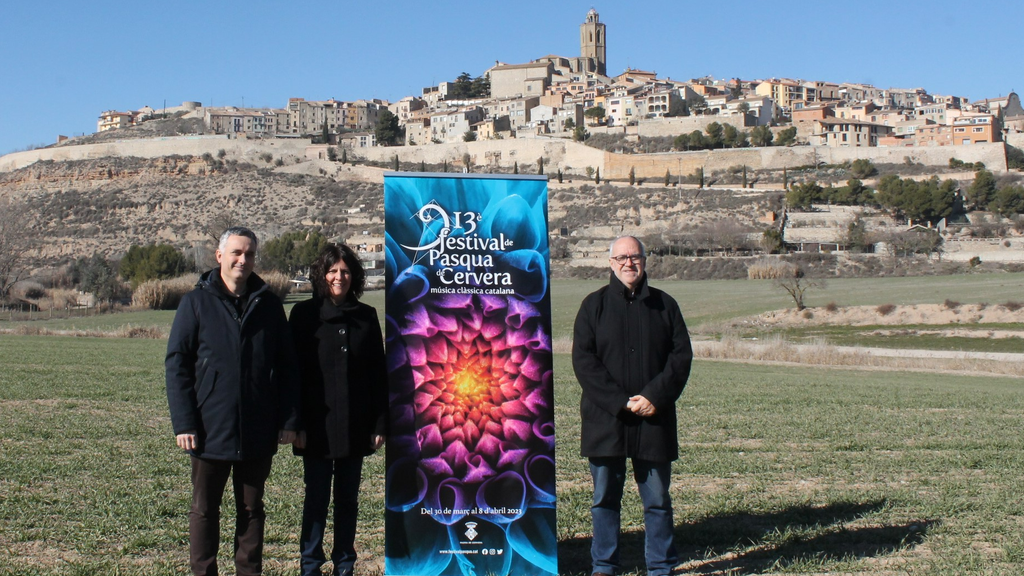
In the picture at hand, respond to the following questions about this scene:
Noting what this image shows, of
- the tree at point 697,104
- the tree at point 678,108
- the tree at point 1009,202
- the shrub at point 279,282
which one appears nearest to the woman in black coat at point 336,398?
Result: the shrub at point 279,282

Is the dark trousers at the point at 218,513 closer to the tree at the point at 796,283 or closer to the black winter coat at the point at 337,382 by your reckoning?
the black winter coat at the point at 337,382

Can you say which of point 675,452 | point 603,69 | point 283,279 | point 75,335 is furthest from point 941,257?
point 603,69

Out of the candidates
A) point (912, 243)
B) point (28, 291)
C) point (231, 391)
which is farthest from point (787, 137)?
point (231, 391)

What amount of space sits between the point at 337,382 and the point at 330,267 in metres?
0.57

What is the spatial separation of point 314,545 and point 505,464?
1.03 meters

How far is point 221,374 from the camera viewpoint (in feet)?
14.5

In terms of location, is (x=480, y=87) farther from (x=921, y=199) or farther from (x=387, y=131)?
(x=921, y=199)

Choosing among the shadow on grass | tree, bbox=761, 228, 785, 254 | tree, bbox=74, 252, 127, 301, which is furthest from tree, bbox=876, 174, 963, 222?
the shadow on grass

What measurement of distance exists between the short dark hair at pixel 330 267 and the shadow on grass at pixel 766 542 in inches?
74.3

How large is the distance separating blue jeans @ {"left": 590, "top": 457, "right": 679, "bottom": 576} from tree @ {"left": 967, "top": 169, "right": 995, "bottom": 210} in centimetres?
7538

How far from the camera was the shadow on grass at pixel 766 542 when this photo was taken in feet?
16.9

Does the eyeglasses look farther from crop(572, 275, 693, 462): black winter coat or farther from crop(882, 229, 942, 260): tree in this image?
crop(882, 229, 942, 260): tree

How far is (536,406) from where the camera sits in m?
4.96

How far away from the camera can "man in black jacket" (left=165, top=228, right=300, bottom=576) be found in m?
4.41
